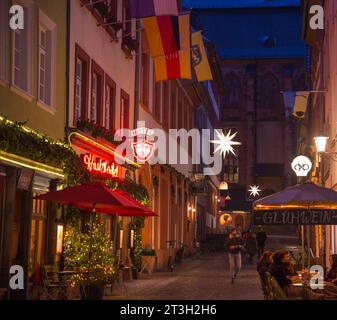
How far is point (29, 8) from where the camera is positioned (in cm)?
1714

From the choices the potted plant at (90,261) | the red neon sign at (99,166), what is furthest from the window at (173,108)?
the potted plant at (90,261)

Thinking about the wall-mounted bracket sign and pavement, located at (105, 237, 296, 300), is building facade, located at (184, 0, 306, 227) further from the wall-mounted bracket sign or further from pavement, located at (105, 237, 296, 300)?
the wall-mounted bracket sign

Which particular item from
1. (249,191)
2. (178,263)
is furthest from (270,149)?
(178,263)

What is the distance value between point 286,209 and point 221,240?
39.2m

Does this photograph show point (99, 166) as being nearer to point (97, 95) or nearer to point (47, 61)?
point (97, 95)

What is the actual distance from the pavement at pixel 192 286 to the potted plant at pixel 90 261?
1.04 metres

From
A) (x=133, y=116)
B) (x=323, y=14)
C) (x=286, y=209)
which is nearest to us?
(x=286, y=209)

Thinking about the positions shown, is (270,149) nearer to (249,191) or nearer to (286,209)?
(249,191)

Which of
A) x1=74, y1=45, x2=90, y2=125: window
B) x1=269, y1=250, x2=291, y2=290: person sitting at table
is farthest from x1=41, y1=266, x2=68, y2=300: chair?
x1=74, y1=45, x2=90, y2=125: window

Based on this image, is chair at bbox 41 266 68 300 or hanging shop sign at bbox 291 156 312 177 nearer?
chair at bbox 41 266 68 300

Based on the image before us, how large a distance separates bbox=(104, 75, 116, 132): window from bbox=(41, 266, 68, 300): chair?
8.18 meters

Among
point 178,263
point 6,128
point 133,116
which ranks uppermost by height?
point 133,116

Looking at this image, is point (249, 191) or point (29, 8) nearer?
point (29, 8)

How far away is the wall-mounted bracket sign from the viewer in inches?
542
